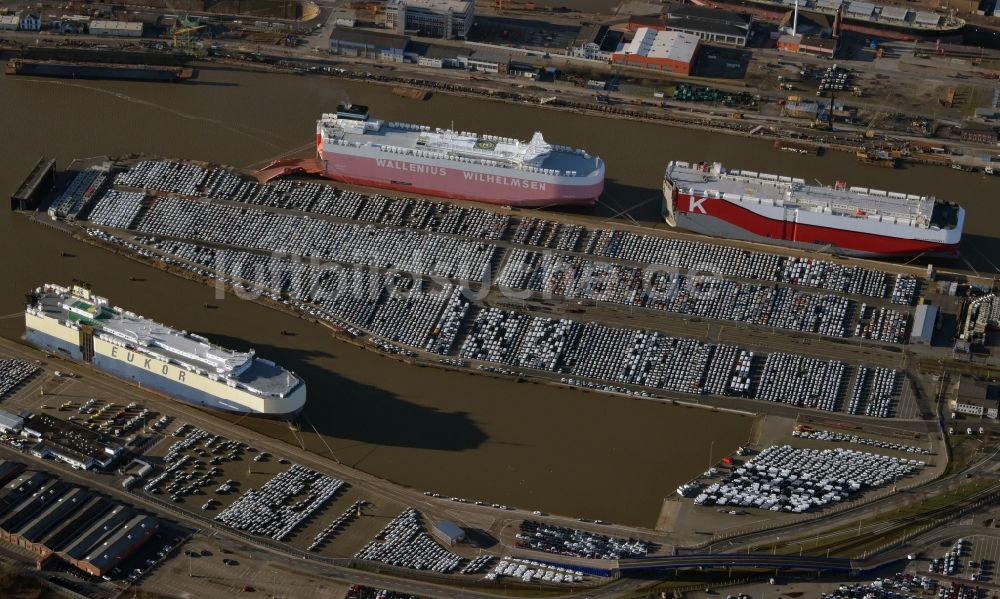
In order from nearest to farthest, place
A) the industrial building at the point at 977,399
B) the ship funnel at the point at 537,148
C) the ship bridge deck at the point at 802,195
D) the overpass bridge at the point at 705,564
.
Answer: the overpass bridge at the point at 705,564 < the industrial building at the point at 977,399 < the ship bridge deck at the point at 802,195 < the ship funnel at the point at 537,148

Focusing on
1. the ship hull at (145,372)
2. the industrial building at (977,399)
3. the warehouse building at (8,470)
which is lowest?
the warehouse building at (8,470)

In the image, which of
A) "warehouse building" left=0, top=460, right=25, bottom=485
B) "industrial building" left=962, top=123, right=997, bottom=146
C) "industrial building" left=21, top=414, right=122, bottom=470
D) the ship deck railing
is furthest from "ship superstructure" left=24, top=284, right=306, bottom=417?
"industrial building" left=962, top=123, right=997, bottom=146

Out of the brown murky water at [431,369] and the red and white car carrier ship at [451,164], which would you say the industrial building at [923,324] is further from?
the red and white car carrier ship at [451,164]

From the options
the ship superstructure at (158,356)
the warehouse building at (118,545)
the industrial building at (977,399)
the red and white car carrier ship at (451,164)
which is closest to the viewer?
the warehouse building at (118,545)

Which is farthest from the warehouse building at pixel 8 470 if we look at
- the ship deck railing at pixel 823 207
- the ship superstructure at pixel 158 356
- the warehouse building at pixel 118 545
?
the ship deck railing at pixel 823 207

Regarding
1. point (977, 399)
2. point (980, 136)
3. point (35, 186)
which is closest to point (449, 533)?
point (977, 399)

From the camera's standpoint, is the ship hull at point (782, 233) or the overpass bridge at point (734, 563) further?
the ship hull at point (782, 233)
